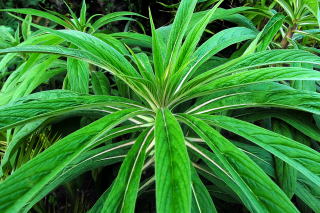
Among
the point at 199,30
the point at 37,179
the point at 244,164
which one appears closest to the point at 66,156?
the point at 37,179

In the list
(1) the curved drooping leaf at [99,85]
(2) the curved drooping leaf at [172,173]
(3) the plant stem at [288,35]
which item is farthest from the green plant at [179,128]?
(3) the plant stem at [288,35]

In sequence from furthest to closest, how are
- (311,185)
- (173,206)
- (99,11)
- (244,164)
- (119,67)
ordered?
1. (99,11)
2. (311,185)
3. (119,67)
4. (244,164)
5. (173,206)

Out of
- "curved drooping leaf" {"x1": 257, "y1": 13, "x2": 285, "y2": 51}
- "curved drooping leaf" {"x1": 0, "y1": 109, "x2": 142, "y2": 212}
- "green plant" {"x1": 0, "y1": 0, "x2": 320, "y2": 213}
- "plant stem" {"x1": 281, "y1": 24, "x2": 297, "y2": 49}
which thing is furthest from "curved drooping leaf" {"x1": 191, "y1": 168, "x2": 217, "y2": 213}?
"plant stem" {"x1": 281, "y1": 24, "x2": 297, "y2": 49}

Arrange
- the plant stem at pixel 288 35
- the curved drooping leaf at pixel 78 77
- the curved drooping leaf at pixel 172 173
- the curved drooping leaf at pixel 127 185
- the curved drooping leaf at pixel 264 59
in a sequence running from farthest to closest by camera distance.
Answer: the plant stem at pixel 288 35
the curved drooping leaf at pixel 78 77
the curved drooping leaf at pixel 264 59
the curved drooping leaf at pixel 127 185
the curved drooping leaf at pixel 172 173

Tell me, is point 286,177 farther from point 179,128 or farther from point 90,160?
point 90,160

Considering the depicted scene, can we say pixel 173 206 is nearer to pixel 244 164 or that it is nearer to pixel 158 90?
pixel 244 164

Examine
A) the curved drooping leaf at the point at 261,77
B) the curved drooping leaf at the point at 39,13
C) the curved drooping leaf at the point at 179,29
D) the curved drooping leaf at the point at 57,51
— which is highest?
the curved drooping leaf at the point at 39,13

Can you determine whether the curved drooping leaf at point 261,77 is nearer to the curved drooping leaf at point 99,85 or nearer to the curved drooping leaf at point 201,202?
the curved drooping leaf at point 201,202

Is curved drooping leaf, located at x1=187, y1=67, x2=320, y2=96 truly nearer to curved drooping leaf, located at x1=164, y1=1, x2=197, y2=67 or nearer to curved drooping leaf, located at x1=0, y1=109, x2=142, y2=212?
curved drooping leaf, located at x1=164, y1=1, x2=197, y2=67
